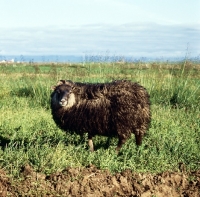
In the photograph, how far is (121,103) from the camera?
7344mm

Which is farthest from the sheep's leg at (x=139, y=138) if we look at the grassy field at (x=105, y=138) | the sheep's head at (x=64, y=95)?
the sheep's head at (x=64, y=95)

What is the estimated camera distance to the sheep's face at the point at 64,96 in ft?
24.1

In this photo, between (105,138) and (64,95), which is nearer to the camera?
(64,95)

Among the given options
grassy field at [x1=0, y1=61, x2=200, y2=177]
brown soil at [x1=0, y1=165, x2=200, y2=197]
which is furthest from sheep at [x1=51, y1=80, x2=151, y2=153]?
brown soil at [x1=0, y1=165, x2=200, y2=197]

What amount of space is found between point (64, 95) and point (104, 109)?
69cm

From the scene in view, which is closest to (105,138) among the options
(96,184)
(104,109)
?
(104,109)

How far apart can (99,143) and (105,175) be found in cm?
197

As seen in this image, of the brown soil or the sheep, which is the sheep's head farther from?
the brown soil

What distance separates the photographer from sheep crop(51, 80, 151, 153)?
7359mm

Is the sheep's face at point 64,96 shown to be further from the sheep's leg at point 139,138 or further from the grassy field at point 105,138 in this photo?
the sheep's leg at point 139,138

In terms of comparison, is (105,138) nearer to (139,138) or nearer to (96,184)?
(139,138)

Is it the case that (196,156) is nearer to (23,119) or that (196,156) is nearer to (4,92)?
(23,119)

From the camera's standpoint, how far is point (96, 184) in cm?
591

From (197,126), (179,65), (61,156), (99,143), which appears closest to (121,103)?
(99,143)
